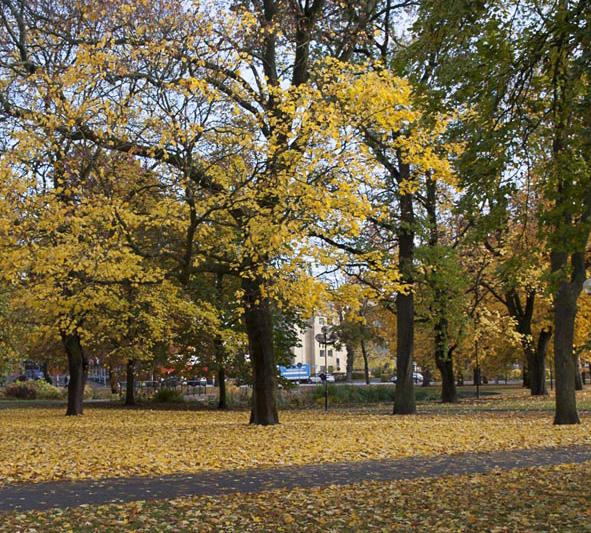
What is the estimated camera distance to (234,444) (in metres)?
14.5

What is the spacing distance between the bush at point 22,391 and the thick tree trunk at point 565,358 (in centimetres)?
3517

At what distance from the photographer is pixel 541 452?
13.1 metres

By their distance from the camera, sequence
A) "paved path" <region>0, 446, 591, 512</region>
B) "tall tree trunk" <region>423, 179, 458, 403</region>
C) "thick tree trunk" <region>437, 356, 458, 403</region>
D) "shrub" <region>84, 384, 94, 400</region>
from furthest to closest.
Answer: "shrub" <region>84, 384, 94, 400</region> → "thick tree trunk" <region>437, 356, 458, 403</region> → "tall tree trunk" <region>423, 179, 458, 403</region> → "paved path" <region>0, 446, 591, 512</region>

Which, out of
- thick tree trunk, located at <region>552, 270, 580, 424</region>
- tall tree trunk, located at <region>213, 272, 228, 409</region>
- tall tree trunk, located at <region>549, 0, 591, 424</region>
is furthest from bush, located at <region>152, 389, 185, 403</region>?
tall tree trunk, located at <region>549, 0, 591, 424</region>

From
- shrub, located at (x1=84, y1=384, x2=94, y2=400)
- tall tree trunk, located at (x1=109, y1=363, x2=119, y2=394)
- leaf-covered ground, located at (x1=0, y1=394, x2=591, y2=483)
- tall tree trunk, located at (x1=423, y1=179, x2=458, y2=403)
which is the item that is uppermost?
tall tree trunk, located at (x1=423, y1=179, x2=458, y2=403)

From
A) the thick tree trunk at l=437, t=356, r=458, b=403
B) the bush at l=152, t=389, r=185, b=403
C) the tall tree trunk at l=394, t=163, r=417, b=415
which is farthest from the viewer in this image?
the bush at l=152, t=389, r=185, b=403

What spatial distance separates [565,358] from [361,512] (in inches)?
500

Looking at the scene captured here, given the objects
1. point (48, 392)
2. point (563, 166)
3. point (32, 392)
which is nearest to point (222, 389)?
point (48, 392)

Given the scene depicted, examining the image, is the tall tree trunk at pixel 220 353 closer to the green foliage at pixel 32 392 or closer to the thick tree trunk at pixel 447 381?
the thick tree trunk at pixel 447 381

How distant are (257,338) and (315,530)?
455 inches

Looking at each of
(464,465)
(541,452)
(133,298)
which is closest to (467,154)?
(464,465)

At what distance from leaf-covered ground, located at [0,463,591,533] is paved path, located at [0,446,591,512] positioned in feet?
1.81

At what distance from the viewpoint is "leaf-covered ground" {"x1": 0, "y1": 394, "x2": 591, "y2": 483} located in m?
11.6

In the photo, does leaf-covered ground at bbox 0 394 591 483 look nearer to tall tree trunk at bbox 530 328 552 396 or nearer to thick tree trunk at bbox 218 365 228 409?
thick tree trunk at bbox 218 365 228 409
